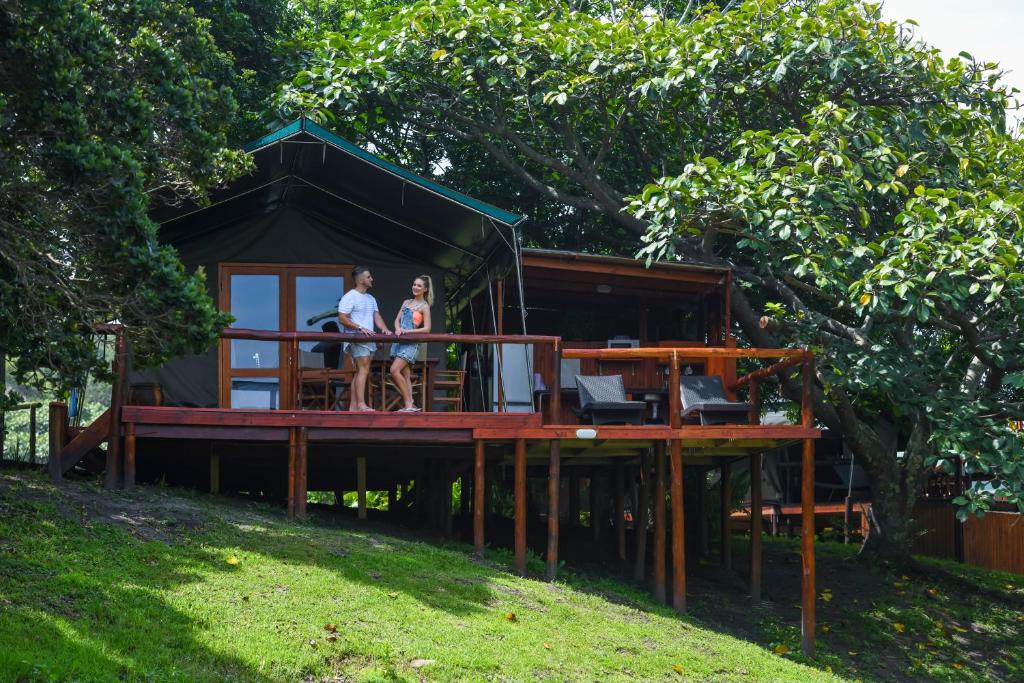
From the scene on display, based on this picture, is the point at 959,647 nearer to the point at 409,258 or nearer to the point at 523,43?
the point at 409,258

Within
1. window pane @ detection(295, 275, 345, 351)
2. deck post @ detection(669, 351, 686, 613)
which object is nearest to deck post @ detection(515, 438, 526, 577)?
deck post @ detection(669, 351, 686, 613)

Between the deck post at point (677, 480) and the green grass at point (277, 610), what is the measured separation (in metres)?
0.49

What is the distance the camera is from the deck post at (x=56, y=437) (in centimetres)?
1383

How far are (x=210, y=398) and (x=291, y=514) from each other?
2.66 m

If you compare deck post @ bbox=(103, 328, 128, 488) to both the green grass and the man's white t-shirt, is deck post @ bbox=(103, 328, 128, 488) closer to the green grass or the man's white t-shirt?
the green grass

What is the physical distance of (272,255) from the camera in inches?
664

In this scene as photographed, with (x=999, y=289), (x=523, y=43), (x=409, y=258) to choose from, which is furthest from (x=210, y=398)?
(x=999, y=289)

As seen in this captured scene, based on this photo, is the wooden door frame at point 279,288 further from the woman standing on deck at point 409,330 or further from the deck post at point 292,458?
the woman standing on deck at point 409,330

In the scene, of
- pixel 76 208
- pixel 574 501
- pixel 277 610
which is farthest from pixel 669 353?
pixel 574 501

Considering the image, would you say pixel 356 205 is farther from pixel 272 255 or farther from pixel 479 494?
pixel 479 494

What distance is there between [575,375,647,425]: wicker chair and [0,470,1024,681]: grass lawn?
6.25ft

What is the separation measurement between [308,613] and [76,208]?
3927 mm

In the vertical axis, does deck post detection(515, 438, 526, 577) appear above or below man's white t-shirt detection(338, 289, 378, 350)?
below

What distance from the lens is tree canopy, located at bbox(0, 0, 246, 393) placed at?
35.0 feet
